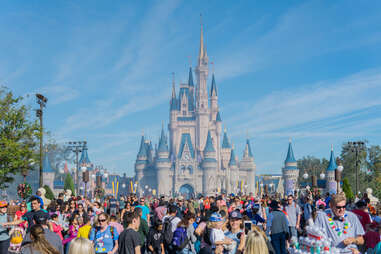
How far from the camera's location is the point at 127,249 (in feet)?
23.8

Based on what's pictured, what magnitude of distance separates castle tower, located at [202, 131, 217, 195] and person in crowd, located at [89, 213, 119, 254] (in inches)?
3743

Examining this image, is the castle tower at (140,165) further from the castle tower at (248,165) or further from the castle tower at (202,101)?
the castle tower at (248,165)

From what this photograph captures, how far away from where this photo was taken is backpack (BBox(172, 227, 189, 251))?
26.8 ft

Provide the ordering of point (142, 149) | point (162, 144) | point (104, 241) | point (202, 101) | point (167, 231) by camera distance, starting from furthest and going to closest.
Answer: point (202, 101) < point (142, 149) < point (162, 144) < point (167, 231) < point (104, 241)

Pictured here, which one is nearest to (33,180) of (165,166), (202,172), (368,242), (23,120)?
(165,166)

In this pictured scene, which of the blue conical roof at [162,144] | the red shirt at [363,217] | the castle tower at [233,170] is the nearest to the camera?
the red shirt at [363,217]

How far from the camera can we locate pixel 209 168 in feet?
343

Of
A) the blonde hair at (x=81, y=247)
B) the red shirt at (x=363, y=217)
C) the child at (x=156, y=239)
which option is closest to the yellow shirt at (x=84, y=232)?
the child at (x=156, y=239)

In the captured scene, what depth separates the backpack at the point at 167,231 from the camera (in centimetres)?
841

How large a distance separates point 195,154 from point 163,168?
8303 millimetres

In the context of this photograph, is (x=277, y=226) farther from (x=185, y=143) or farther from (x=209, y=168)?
(x=185, y=143)

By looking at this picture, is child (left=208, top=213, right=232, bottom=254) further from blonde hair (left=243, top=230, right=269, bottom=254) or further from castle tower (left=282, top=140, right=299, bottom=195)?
castle tower (left=282, top=140, right=299, bottom=195)

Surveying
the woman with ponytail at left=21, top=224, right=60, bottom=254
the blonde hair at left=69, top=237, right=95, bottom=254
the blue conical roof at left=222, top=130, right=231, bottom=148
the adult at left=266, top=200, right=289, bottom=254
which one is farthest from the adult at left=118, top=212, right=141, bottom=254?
the blue conical roof at left=222, top=130, right=231, bottom=148

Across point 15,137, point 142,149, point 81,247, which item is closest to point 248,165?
point 142,149
